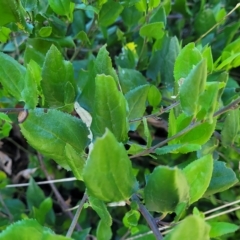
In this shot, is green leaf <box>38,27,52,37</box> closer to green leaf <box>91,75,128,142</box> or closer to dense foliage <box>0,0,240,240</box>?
dense foliage <box>0,0,240,240</box>

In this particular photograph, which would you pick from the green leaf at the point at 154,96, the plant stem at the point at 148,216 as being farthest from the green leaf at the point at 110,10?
the plant stem at the point at 148,216

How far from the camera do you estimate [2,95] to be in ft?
2.30

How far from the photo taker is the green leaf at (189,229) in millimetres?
349

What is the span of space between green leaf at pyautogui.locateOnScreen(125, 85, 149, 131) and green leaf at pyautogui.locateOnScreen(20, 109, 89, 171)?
0.28ft

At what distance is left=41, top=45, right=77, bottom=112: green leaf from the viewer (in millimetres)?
544

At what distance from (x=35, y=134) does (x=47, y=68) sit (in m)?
0.10

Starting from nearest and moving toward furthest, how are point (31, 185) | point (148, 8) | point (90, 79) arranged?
point (90, 79)
point (148, 8)
point (31, 185)

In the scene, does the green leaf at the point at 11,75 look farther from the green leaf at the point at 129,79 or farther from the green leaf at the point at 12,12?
the green leaf at the point at 129,79

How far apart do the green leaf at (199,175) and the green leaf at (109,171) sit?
0.06m

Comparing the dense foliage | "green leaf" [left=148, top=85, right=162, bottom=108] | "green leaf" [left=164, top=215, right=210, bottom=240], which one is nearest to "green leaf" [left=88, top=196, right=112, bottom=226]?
the dense foliage

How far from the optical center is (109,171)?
39cm

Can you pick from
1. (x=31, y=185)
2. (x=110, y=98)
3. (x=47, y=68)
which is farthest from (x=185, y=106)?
(x=31, y=185)

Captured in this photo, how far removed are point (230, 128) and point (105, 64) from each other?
0.80ft

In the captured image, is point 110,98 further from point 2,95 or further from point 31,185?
point 31,185
